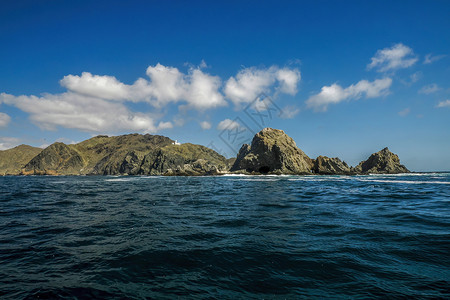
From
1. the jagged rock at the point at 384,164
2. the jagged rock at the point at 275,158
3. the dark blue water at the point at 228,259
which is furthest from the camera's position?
the jagged rock at the point at 384,164

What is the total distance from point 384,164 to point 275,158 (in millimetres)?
94135

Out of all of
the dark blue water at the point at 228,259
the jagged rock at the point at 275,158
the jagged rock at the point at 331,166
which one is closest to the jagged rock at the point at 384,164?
the jagged rock at the point at 331,166

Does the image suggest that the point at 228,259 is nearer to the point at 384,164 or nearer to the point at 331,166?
the point at 331,166

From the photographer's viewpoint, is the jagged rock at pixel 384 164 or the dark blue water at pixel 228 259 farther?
the jagged rock at pixel 384 164

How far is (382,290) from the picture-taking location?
175 inches

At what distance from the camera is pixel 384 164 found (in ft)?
546

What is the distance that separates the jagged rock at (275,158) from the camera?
459 feet

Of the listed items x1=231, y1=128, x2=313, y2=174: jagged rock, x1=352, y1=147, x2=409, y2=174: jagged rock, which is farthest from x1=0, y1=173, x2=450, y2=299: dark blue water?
x1=352, y1=147, x2=409, y2=174: jagged rock

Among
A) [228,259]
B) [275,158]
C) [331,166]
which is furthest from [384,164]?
[228,259]

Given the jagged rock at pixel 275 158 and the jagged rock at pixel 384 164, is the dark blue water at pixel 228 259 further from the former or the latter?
the jagged rock at pixel 384 164

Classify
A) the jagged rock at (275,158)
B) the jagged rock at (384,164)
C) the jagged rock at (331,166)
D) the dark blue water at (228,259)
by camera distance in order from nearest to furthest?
the dark blue water at (228,259)
the jagged rock at (275,158)
the jagged rock at (331,166)
the jagged rock at (384,164)

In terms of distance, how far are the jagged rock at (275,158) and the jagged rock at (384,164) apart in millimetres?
50872

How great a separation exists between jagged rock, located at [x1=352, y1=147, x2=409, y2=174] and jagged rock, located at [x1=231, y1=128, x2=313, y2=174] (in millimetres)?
50872

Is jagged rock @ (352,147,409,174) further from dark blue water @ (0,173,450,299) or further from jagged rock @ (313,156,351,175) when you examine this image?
dark blue water @ (0,173,450,299)
